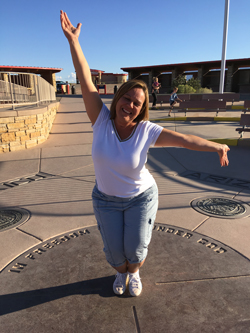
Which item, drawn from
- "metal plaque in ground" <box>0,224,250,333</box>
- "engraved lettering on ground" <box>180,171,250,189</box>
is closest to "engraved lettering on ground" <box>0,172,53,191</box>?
"metal plaque in ground" <box>0,224,250,333</box>

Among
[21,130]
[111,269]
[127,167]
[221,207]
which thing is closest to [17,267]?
[111,269]

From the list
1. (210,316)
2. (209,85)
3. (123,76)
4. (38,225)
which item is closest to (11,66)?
(123,76)

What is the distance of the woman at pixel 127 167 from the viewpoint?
2178 millimetres

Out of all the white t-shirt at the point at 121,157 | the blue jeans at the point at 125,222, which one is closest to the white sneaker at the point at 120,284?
the blue jeans at the point at 125,222

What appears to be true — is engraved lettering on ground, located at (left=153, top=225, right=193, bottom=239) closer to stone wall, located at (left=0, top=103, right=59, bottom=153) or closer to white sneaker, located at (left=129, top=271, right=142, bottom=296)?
white sneaker, located at (left=129, top=271, right=142, bottom=296)

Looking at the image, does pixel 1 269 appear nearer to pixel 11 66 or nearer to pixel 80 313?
pixel 80 313

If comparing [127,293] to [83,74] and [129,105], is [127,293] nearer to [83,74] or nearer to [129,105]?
[129,105]

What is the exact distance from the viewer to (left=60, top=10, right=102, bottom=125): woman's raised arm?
2.40 m

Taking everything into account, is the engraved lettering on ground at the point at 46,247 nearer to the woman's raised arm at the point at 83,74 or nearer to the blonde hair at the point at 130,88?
the woman's raised arm at the point at 83,74

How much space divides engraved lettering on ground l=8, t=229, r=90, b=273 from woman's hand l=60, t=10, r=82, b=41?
2149mm

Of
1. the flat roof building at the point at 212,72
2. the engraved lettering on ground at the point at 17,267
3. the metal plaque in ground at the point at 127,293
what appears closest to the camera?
the metal plaque in ground at the point at 127,293

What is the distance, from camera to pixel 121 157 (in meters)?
2.13

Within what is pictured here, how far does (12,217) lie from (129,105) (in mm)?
2581

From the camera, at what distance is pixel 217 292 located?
2.43 meters
